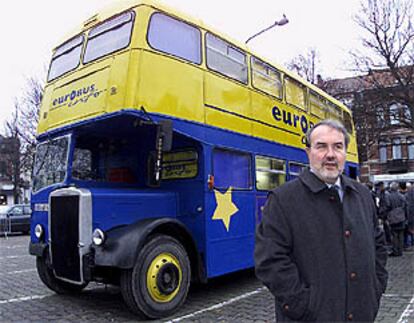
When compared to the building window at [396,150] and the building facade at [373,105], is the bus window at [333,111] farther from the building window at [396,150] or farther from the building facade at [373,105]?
the building window at [396,150]

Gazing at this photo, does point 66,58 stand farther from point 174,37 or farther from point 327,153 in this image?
point 327,153

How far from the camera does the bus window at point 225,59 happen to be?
7.20m

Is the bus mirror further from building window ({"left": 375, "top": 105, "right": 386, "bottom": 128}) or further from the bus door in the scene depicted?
building window ({"left": 375, "top": 105, "right": 386, "bottom": 128})

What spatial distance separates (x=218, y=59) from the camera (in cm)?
738

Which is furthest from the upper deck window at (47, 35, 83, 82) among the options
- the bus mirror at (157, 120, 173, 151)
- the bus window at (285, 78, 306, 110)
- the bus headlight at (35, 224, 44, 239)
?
the bus window at (285, 78, 306, 110)

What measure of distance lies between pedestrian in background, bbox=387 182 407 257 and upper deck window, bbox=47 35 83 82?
335 inches

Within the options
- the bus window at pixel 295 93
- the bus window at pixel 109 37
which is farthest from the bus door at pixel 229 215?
the bus window at pixel 295 93

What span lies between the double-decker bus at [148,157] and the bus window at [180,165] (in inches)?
0.7

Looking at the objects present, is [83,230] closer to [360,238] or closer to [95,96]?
[95,96]

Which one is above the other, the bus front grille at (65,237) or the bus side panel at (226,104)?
the bus side panel at (226,104)

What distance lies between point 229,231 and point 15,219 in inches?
696

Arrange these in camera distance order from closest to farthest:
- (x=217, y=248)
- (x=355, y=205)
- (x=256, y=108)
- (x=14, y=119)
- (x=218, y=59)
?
(x=355, y=205), (x=217, y=248), (x=218, y=59), (x=256, y=108), (x=14, y=119)

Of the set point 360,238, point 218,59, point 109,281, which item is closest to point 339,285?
point 360,238

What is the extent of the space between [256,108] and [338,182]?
5.62m
